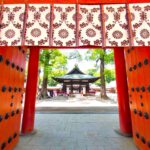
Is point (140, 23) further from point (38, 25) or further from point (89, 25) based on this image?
point (38, 25)

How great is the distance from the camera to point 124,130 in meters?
5.04

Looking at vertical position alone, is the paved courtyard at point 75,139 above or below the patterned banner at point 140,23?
below

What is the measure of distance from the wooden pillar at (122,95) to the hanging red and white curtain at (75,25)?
2.81 meters

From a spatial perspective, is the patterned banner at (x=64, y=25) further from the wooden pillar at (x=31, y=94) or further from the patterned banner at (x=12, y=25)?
the wooden pillar at (x=31, y=94)

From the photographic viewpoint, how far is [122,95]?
5.31 m

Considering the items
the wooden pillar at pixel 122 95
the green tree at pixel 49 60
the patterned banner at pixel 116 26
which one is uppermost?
the green tree at pixel 49 60

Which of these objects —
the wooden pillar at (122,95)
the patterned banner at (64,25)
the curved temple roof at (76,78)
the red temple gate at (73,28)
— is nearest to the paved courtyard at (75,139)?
the wooden pillar at (122,95)

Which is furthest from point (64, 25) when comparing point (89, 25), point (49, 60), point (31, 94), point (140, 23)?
point (49, 60)

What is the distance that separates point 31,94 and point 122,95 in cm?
285

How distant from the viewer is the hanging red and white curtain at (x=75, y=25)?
101 inches

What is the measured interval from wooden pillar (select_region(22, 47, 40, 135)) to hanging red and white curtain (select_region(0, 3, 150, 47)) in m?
2.83

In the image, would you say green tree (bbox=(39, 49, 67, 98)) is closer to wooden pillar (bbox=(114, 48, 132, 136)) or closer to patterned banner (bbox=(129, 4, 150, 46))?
wooden pillar (bbox=(114, 48, 132, 136))

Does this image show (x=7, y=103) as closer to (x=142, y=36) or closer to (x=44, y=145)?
(x=44, y=145)

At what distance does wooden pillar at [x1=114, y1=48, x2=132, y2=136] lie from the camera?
5.09 meters
